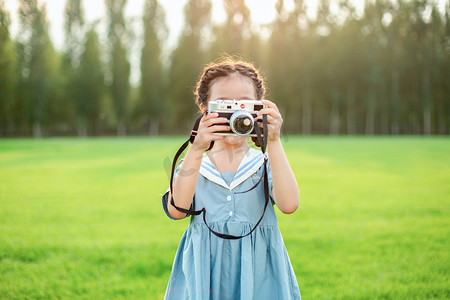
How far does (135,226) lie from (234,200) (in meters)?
3.21

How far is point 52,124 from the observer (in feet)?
129

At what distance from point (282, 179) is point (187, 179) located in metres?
0.39

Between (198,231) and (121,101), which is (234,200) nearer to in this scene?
(198,231)

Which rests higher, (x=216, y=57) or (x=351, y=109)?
(x=216, y=57)

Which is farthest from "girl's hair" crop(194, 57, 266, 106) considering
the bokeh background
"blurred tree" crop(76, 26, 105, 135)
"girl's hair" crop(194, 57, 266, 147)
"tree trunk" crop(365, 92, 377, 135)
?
"tree trunk" crop(365, 92, 377, 135)

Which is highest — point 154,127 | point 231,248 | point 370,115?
point 370,115

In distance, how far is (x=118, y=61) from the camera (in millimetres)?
38688

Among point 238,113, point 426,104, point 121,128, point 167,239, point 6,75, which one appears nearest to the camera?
point 238,113

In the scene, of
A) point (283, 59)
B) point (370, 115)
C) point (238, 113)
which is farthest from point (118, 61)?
point (238, 113)

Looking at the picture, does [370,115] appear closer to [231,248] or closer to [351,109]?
[351,109]

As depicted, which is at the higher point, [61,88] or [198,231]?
[61,88]

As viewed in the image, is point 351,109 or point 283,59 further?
point 283,59

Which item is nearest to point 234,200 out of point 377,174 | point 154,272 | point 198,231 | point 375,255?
point 198,231

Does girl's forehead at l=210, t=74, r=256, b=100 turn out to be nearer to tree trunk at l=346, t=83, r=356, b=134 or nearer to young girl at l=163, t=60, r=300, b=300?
young girl at l=163, t=60, r=300, b=300
